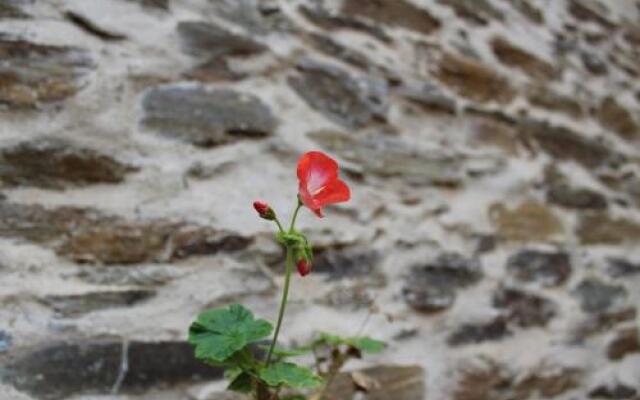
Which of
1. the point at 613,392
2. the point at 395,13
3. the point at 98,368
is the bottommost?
the point at 98,368

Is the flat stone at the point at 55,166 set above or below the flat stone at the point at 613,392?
above

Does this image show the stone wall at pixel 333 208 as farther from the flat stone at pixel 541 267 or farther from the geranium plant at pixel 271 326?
the geranium plant at pixel 271 326

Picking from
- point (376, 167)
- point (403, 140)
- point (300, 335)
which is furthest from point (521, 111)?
point (300, 335)

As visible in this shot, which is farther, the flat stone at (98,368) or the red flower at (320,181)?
the flat stone at (98,368)

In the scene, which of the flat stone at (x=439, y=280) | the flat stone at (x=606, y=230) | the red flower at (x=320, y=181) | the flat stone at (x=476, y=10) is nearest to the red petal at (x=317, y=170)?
the red flower at (x=320, y=181)

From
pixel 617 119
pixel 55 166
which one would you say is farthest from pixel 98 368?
pixel 617 119

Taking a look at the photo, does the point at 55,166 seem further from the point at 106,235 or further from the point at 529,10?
the point at 529,10
